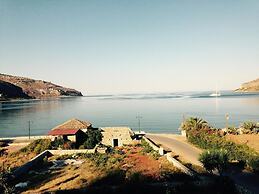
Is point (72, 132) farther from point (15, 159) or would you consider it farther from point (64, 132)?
point (15, 159)

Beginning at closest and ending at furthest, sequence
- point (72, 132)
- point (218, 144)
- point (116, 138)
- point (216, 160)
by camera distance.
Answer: point (216, 160)
point (218, 144)
point (72, 132)
point (116, 138)

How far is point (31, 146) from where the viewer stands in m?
49.6

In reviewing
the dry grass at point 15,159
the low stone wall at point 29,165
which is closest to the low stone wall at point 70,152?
the low stone wall at point 29,165

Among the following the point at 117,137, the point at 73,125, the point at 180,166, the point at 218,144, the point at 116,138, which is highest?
the point at 73,125

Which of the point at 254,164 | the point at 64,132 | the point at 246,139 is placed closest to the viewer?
the point at 254,164

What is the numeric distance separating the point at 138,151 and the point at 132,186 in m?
20.8

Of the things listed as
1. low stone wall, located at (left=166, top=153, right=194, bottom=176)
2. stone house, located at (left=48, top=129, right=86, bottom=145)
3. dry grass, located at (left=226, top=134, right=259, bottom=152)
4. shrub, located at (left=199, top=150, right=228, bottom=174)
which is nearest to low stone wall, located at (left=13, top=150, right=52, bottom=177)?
stone house, located at (left=48, top=129, right=86, bottom=145)

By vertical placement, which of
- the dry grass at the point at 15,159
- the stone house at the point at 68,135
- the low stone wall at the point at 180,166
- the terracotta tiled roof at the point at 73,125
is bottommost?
the dry grass at the point at 15,159

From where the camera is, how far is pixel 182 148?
4688 centimetres

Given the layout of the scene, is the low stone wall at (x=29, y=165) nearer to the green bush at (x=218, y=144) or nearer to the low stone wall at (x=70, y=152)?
the low stone wall at (x=70, y=152)

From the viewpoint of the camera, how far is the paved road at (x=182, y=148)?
39.4 m

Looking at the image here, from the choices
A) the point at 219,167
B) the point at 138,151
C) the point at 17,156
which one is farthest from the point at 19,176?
the point at 219,167

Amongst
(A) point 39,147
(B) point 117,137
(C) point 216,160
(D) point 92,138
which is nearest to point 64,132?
(A) point 39,147

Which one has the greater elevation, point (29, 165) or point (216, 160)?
point (216, 160)
